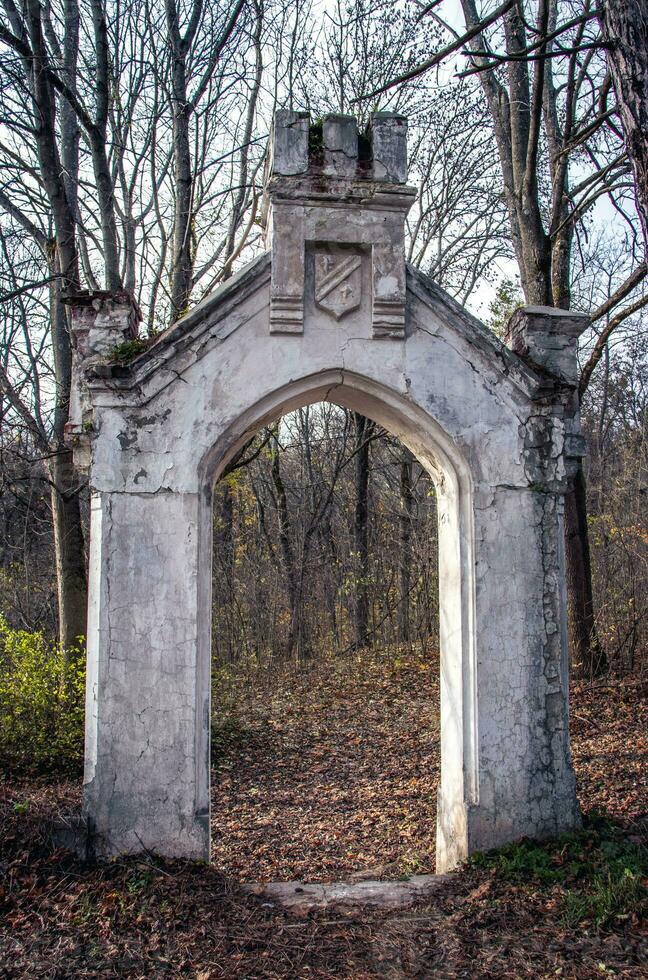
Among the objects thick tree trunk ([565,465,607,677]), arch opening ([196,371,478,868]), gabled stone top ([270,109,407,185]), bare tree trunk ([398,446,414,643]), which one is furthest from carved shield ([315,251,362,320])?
bare tree trunk ([398,446,414,643])

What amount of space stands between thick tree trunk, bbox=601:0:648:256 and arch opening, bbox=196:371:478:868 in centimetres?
186

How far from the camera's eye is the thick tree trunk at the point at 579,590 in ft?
33.3

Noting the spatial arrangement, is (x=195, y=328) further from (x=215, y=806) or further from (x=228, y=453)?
(x=215, y=806)

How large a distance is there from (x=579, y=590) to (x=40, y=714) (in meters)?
6.83

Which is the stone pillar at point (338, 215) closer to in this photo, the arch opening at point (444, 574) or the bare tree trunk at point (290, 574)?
the arch opening at point (444, 574)

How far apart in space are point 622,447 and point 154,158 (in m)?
10.5

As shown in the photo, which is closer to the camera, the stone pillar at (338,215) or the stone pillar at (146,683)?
the stone pillar at (146,683)

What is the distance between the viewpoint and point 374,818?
685cm

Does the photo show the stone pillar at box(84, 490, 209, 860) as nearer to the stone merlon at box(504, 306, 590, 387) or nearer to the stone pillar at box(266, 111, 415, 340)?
the stone pillar at box(266, 111, 415, 340)

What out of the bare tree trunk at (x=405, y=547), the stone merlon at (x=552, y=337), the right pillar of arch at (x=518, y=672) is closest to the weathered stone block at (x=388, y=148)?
the stone merlon at (x=552, y=337)

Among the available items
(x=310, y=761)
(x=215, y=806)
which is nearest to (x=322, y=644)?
(x=310, y=761)

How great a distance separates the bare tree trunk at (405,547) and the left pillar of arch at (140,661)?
1021 cm

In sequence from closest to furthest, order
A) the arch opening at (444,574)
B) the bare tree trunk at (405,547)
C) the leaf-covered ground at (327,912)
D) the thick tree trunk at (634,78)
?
the leaf-covered ground at (327,912), the thick tree trunk at (634,78), the arch opening at (444,574), the bare tree trunk at (405,547)

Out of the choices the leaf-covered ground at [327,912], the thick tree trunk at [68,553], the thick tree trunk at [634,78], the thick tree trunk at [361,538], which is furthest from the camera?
the thick tree trunk at [361,538]
